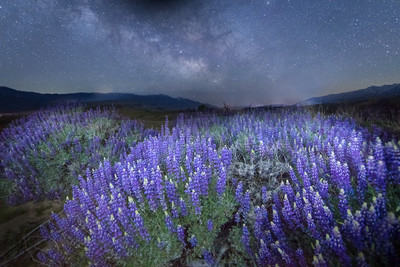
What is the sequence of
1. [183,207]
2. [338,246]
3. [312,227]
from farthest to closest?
[183,207] < [312,227] < [338,246]

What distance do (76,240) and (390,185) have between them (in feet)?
11.2

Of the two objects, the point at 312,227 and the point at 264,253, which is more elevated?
the point at 312,227

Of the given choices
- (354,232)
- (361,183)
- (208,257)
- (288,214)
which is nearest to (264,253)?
(288,214)

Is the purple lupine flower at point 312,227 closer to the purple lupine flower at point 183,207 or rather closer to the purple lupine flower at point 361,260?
the purple lupine flower at point 361,260

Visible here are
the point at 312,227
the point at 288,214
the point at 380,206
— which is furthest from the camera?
the point at 288,214

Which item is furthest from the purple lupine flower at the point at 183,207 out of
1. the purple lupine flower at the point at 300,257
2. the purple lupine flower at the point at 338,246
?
the purple lupine flower at the point at 338,246

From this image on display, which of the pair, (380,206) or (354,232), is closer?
(354,232)

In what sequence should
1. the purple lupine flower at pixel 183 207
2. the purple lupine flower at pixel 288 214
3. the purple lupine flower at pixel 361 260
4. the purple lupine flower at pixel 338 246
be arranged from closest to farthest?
the purple lupine flower at pixel 361 260 → the purple lupine flower at pixel 338 246 → the purple lupine flower at pixel 288 214 → the purple lupine flower at pixel 183 207

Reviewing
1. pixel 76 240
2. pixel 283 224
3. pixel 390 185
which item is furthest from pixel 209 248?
pixel 390 185

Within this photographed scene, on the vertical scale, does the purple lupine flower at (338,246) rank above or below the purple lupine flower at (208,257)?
above

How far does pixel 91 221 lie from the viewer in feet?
8.30

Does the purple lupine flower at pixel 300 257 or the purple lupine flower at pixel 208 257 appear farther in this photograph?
the purple lupine flower at pixel 208 257

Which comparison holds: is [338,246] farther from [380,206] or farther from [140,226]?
[140,226]

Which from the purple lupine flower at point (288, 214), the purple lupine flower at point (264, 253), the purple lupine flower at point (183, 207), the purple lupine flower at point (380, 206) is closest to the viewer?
the purple lupine flower at point (380, 206)
